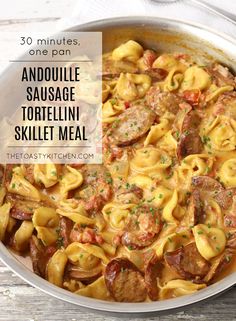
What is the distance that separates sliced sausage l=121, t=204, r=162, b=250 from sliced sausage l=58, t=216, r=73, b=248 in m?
0.42

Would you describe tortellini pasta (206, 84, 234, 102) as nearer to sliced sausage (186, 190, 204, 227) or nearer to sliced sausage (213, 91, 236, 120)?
sliced sausage (213, 91, 236, 120)

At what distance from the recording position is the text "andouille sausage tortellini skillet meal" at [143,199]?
4590 mm

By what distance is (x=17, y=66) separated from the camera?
5.52 meters

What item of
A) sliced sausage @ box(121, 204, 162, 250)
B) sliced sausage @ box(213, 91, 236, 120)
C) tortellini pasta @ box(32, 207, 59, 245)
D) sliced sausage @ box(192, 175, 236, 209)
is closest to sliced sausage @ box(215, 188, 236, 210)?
sliced sausage @ box(192, 175, 236, 209)

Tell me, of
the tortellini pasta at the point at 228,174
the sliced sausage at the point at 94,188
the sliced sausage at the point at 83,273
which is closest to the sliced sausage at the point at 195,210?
the tortellini pasta at the point at 228,174

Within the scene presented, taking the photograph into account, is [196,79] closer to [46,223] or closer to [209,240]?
[209,240]

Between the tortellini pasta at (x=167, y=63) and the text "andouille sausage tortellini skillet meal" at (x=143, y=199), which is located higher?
the tortellini pasta at (x=167, y=63)

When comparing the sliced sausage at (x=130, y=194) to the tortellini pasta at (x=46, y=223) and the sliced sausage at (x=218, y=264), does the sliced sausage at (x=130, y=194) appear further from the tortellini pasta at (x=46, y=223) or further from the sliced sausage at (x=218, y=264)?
the sliced sausage at (x=218, y=264)

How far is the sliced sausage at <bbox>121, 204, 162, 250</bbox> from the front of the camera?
475cm

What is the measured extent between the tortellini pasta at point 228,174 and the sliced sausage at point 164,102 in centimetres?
74

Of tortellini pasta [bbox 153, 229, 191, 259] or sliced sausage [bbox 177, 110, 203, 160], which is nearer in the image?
tortellini pasta [bbox 153, 229, 191, 259]

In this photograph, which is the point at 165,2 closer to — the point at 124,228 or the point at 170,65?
the point at 170,65

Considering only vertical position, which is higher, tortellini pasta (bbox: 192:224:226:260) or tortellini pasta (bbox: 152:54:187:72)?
tortellini pasta (bbox: 152:54:187:72)

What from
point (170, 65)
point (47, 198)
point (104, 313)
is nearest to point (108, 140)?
point (47, 198)
